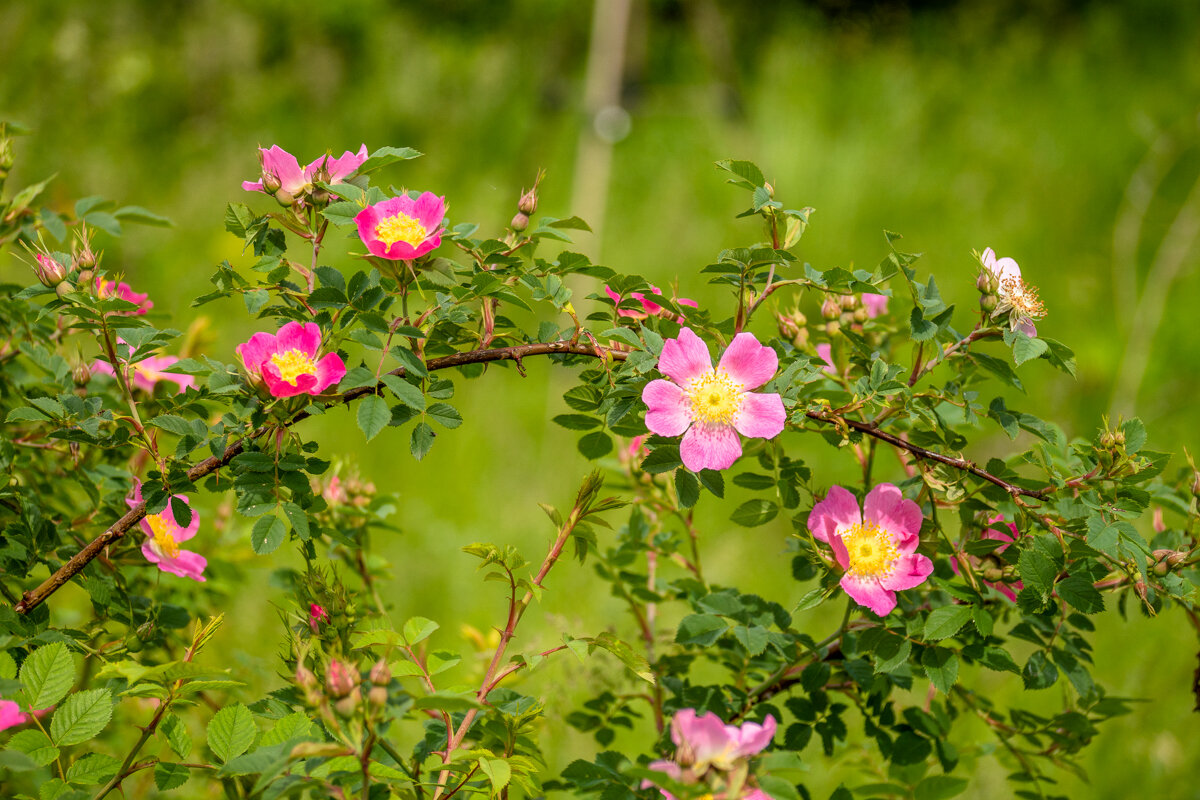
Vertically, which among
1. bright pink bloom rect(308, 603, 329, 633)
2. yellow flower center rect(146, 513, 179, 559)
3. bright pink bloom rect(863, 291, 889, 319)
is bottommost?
bright pink bloom rect(308, 603, 329, 633)

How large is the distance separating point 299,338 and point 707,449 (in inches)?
12.2

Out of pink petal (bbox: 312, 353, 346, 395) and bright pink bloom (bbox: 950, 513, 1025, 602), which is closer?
pink petal (bbox: 312, 353, 346, 395)

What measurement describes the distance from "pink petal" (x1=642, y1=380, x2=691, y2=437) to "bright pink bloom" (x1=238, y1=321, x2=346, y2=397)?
0.73ft

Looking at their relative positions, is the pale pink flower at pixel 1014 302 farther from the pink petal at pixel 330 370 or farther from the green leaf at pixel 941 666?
the pink petal at pixel 330 370

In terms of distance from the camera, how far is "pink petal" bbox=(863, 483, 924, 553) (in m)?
0.80

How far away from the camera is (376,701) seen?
52cm

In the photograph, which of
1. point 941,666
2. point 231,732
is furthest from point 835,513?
point 231,732

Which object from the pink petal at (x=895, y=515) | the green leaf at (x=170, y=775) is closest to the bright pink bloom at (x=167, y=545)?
the green leaf at (x=170, y=775)

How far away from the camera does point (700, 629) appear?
849mm

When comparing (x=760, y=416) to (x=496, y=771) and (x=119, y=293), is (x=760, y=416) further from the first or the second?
(x=119, y=293)

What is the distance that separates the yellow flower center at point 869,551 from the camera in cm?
77

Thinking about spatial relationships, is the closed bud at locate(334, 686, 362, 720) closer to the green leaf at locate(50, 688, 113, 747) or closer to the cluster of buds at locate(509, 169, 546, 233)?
the green leaf at locate(50, 688, 113, 747)

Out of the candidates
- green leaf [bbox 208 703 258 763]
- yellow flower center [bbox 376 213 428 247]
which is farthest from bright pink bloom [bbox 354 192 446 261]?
green leaf [bbox 208 703 258 763]

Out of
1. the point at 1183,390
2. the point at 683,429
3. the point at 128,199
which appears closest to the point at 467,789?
the point at 683,429
